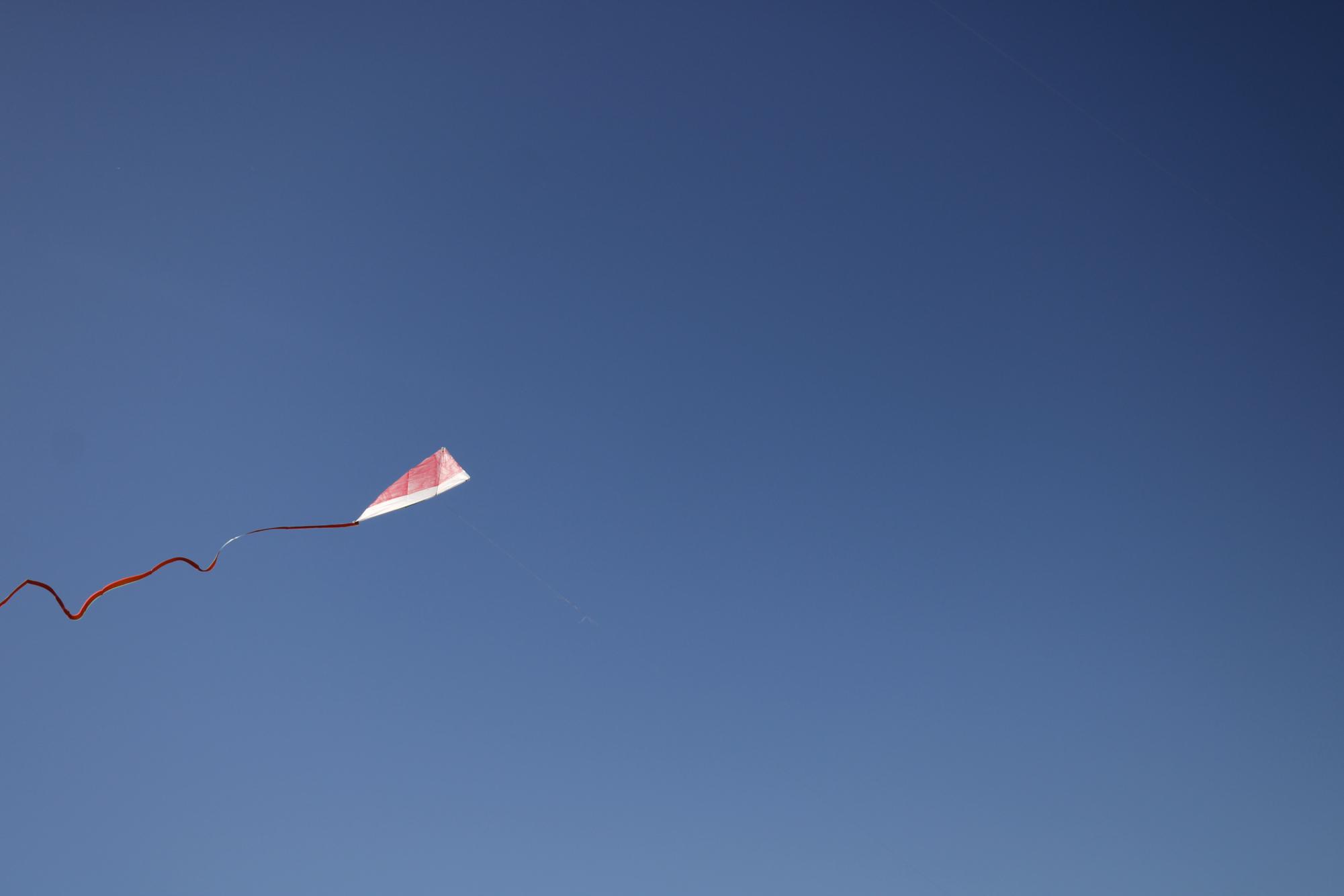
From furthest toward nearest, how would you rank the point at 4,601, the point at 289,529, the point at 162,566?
the point at 289,529, the point at 162,566, the point at 4,601

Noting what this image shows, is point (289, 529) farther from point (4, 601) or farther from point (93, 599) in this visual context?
point (4, 601)

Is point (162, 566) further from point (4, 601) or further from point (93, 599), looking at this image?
point (4, 601)

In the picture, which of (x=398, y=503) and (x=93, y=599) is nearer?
(x=93, y=599)

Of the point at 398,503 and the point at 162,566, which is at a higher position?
the point at 398,503

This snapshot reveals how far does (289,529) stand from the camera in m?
14.2

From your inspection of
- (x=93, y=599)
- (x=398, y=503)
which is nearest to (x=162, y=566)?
(x=93, y=599)

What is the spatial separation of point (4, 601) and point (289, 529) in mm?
3546

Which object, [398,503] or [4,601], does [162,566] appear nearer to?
[4,601]

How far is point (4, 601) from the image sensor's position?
11578 millimetres

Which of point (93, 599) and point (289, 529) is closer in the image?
point (93, 599)

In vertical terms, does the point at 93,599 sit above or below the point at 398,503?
below

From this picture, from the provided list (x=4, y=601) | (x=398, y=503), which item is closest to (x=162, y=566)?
(x=4, y=601)

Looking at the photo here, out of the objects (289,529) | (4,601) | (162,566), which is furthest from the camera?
(289,529)

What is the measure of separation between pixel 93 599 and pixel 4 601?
3.10ft
